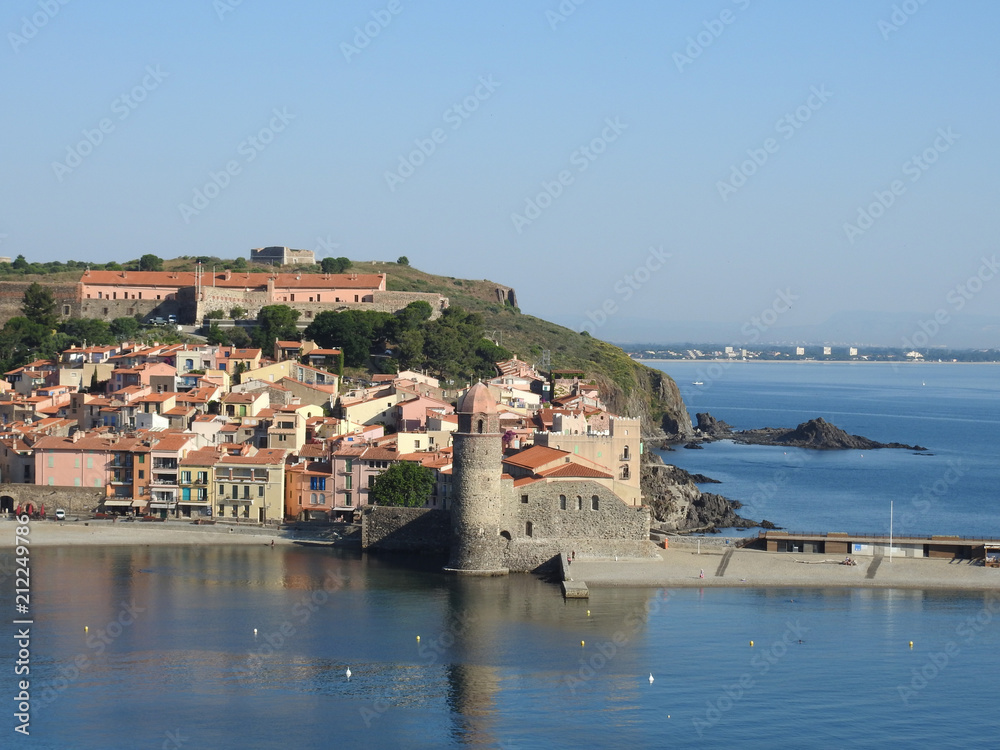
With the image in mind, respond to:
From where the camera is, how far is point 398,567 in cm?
4788

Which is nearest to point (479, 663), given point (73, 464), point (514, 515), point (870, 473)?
point (514, 515)

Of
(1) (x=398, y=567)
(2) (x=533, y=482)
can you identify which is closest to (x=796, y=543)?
(2) (x=533, y=482)

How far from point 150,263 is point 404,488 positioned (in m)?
72.2

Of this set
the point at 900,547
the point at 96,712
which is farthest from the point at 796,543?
the point at 96,712

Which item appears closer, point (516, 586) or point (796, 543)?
point (516, 586)

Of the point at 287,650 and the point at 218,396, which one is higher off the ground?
the point at 218,396

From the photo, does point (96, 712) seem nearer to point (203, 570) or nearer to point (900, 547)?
point (203, 570)

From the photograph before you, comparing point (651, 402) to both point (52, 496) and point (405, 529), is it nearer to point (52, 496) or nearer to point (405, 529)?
point (52, 496)

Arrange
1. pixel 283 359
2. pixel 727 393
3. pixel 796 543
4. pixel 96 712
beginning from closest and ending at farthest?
pixel 96 712, pixel 796 543, pixel 283 359, pixel 727 393

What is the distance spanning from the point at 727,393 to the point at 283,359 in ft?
387

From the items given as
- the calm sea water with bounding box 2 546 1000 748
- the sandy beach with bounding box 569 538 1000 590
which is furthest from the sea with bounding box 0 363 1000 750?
the sandy beach with bounding box 569 538 1000 590

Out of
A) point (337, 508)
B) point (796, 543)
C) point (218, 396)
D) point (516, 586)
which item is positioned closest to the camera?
point (516, 586)

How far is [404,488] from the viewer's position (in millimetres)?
52031

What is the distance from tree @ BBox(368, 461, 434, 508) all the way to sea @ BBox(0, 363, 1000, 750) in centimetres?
266
